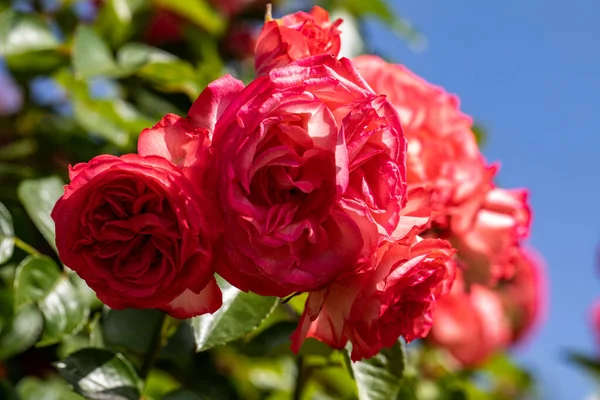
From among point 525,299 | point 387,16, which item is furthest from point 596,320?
point 387,16

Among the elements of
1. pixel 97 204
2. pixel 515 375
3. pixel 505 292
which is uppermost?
pixel 505 292

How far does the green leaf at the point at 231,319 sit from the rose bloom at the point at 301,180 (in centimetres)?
12

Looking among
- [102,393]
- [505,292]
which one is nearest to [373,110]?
[102,393]

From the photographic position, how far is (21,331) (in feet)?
2.24

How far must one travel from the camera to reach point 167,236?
20.5 inches

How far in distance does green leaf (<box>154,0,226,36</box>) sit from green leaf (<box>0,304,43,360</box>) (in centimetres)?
60

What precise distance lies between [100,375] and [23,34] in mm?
547

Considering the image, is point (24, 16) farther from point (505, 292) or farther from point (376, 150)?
point (505, 292)

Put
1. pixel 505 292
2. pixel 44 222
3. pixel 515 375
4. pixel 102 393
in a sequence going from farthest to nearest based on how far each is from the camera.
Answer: pixel 505 292, pixel 515 375, pixel 44 222, pixel 102 393

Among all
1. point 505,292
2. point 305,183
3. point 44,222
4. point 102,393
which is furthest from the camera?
point 505,292

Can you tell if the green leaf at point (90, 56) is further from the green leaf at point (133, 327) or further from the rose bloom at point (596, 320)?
the rose bloom at point (596, 320)

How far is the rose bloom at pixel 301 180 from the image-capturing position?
0.50 metres

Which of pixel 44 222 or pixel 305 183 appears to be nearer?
pixel 305 183

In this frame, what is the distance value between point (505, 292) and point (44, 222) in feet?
5.64
